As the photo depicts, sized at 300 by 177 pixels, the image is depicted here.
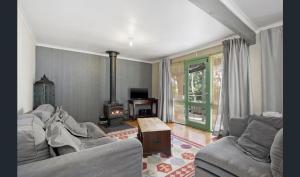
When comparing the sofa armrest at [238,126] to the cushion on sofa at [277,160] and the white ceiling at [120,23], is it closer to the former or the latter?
the cushion on sofa at [277,160]

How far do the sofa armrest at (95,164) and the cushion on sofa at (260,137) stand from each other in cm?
132

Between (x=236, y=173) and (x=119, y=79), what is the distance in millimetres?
4417

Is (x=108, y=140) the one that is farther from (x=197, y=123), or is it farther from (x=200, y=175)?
(x=197, y=123)

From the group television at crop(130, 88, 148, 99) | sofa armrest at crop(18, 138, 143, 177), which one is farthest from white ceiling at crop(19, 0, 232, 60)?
television at crop(130, 88, 148, 99)

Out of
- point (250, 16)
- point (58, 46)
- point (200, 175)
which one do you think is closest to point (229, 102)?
point (250, 16)

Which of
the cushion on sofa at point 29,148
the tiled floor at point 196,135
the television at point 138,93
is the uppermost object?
the television at point 138,93

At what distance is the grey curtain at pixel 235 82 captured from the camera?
2922 millimetres

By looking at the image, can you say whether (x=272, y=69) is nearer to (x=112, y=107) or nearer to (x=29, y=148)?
(x=29, y=148)

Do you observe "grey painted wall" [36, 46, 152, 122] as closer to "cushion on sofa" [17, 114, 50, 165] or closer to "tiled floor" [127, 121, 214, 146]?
"tiled floor" [127, 121, 214, 146]

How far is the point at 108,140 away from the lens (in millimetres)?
2061

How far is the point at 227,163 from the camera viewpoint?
1478 millimetres

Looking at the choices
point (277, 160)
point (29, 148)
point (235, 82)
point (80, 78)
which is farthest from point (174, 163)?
point (80, 78)

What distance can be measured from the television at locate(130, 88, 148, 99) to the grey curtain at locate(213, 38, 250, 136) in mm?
2947

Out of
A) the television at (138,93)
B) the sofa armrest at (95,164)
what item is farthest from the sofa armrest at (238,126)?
the television at (138,93)
